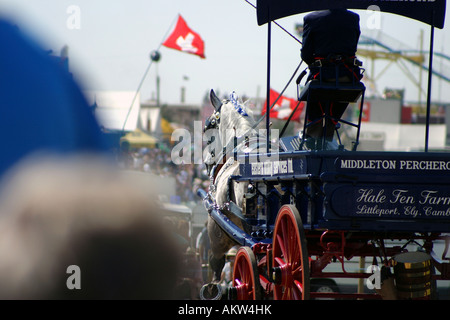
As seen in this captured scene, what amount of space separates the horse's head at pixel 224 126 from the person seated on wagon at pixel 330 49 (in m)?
1.87

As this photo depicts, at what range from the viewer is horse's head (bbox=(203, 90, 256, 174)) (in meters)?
8.03

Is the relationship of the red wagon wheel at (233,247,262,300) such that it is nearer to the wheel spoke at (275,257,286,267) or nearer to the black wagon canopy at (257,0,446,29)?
the wheel spoke at (275,257,286,267)

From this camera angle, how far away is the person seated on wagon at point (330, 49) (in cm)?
560

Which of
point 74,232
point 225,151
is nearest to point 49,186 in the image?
point 74,232

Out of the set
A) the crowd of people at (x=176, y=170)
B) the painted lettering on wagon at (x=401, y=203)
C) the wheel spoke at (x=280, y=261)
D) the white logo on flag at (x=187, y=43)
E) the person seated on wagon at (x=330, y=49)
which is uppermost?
the white logo on flag at (x=187, y=43)

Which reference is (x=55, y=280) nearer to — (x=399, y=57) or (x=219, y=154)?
(x=219, y=154)

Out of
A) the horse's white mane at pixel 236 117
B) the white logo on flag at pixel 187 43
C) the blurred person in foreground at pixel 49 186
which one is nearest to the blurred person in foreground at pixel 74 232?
the blurred person in foreground at pixel 49 186

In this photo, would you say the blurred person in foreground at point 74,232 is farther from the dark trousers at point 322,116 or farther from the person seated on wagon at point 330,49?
the person seated on wagon at point 330,49

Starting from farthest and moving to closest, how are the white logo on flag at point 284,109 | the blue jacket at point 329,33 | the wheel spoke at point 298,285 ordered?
1. the white logo on flag at point 284,109
2. the blue jacket at point 329,33
3. the wheel spoke at point 298,285

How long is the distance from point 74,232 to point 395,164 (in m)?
2.45

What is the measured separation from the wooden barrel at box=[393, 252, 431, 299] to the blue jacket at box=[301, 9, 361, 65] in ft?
6.58

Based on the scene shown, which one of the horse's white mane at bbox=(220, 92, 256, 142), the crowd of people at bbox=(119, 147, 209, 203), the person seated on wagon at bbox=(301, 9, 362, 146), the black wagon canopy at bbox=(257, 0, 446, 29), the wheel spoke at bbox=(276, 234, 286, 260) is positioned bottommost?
the crowd of people at bbox=(119, 147, 209, 203)

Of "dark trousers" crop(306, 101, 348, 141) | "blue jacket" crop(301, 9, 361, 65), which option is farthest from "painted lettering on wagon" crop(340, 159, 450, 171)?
"blue jacket" crop(301, 9, 361, 65)

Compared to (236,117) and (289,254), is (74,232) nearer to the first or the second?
(289,254)
